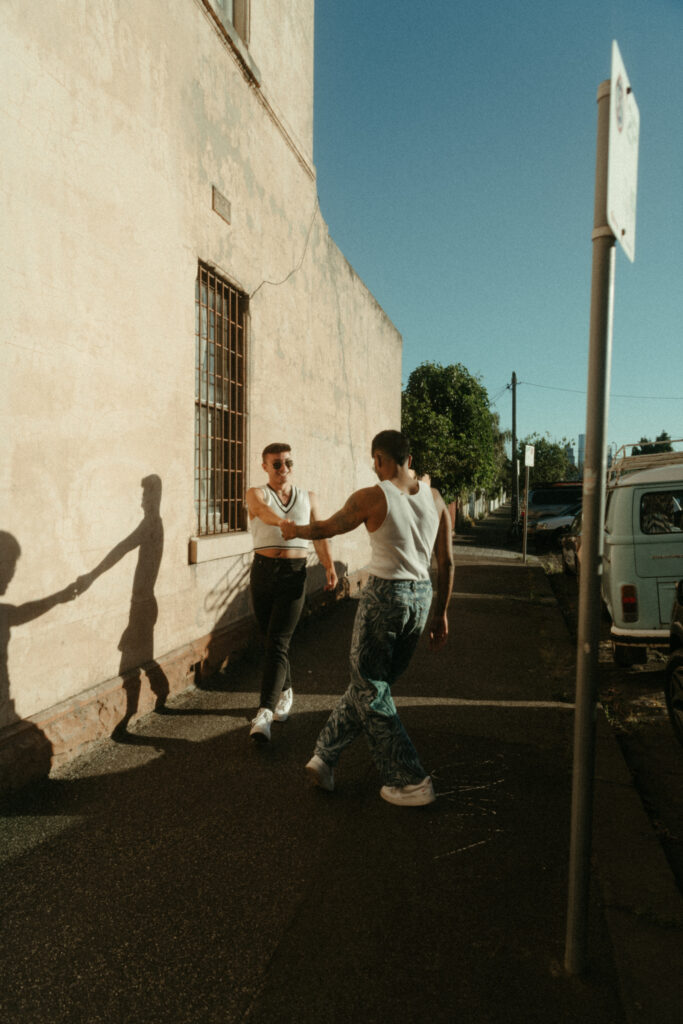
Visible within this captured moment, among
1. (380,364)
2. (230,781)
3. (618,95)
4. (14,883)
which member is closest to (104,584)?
(230,781)

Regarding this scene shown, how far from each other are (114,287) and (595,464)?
3519 millimetres

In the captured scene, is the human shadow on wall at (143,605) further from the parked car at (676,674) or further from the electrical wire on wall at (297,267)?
the parked car at (676,674)

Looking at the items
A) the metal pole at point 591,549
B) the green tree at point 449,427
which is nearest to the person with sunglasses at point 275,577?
the metal pole at point 591,549

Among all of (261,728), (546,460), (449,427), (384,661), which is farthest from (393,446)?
(546,460)

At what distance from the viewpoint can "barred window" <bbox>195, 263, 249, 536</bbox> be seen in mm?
6133

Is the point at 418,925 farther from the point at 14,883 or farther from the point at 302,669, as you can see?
the point at 302,669

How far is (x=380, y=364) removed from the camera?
13539 millimetres

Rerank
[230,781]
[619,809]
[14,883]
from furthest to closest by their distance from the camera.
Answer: [230,781], [619,809], [14,883]

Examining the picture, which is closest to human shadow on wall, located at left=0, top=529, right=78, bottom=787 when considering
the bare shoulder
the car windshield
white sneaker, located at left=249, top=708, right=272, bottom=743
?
white sneaker, located at left=249, top=708, right=272, bottom=743

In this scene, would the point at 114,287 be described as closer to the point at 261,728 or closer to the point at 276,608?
the point at 276,608

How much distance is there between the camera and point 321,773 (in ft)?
12.3

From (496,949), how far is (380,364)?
11856mm

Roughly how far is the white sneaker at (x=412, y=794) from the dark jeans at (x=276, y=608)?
Answer: 117 centimetres

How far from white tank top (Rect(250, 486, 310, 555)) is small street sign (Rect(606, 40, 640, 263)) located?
9.02 ft
